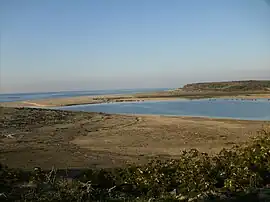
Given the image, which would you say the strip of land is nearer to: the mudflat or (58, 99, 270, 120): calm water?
(58, 99, 270, 120): calm water

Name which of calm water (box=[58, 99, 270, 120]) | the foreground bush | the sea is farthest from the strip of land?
the foreground bush

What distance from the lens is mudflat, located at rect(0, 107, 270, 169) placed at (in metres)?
14.6

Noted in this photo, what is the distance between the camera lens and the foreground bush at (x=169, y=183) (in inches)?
235

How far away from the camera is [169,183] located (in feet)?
23.3

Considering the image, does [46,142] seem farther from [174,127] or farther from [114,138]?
[174,127]

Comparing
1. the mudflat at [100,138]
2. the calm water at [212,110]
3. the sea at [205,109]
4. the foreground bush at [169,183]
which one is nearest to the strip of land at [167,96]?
the sea at [205,109]

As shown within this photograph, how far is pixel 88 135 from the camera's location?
2136 cm

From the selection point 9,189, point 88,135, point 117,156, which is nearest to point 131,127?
point 88,135

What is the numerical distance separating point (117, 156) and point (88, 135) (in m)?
6.41

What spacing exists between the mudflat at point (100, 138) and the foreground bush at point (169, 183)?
568cm

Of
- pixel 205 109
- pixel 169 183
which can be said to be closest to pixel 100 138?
pixel 169 183

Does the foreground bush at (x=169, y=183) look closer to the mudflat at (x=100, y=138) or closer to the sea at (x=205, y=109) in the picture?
the mudflat at (x=100, y=138)

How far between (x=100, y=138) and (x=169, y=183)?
13.2 meters

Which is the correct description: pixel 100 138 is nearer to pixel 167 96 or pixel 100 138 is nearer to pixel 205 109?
pixel 205 109
